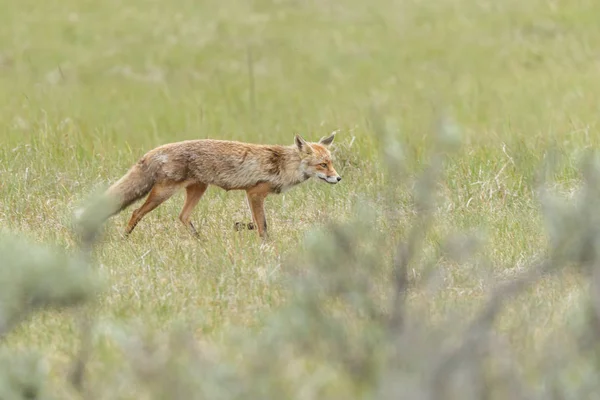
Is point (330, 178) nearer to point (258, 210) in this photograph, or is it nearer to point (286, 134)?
point (258, 210)

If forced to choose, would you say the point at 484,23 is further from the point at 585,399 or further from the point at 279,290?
the point at 585,399

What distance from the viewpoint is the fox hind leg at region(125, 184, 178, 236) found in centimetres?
919

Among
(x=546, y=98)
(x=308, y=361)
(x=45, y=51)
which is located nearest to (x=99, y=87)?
(x=45, y=51)

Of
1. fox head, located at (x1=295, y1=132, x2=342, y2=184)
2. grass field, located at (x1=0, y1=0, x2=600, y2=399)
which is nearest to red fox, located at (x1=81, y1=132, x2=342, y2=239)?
fox head, located at (x1=295, y1=132, x2=342, y2=184)

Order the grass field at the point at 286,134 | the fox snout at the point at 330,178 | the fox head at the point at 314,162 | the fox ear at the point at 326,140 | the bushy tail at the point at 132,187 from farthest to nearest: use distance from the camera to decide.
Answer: the fox ear at the point at 326,140 < the fox head at the point at 314,162 < the fox snout at the point at 330,178 < the bushy tail at the point at 132,187 < the grass field at the point at 286,134

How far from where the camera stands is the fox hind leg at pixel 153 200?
30.1 feet

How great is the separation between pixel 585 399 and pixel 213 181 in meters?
5.96

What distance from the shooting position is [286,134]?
12.5 metres

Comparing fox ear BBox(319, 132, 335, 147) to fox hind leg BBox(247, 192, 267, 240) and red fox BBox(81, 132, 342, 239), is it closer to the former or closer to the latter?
red fox BBox(81, 132, 342, 239)

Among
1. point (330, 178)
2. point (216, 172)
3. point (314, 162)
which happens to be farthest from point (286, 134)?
point (216, 172)

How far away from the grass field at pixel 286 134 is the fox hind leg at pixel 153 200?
0.15 m

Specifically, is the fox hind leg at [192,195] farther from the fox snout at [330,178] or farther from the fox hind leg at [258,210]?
the fox snout at [330,178]

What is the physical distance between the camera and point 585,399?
3.64 m

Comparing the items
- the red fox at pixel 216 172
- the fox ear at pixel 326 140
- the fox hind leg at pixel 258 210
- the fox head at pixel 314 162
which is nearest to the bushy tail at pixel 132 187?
the red fox at pixel 216 172
